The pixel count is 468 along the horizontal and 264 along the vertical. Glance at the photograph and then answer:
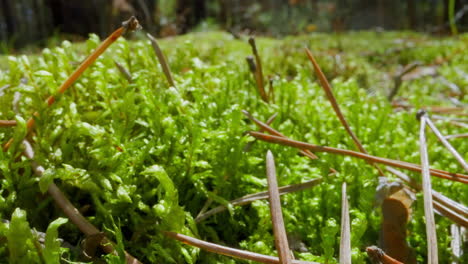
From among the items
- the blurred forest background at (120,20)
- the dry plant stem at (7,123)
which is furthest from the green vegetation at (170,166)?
the blurred forest background at (120,20)

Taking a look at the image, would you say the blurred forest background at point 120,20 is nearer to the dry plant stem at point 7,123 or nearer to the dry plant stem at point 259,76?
the dry plant stem at point 259,76

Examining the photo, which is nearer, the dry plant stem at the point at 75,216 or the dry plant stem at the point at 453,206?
the dry plant stem at the point at 75,216

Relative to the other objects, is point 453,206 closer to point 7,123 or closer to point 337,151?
point 337,151

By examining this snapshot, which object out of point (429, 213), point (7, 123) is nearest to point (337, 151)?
point (429, 213)

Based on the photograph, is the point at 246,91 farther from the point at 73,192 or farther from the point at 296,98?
the point at 73,192

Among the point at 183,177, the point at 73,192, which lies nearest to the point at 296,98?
the point at 183,177

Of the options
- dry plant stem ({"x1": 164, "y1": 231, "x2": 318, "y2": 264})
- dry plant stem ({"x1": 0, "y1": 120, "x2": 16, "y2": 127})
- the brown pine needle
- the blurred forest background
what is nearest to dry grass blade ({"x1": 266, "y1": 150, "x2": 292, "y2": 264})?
dry plant stem ({"x1": 164, "y1": 231, "x2": 318, "y2": 264})
